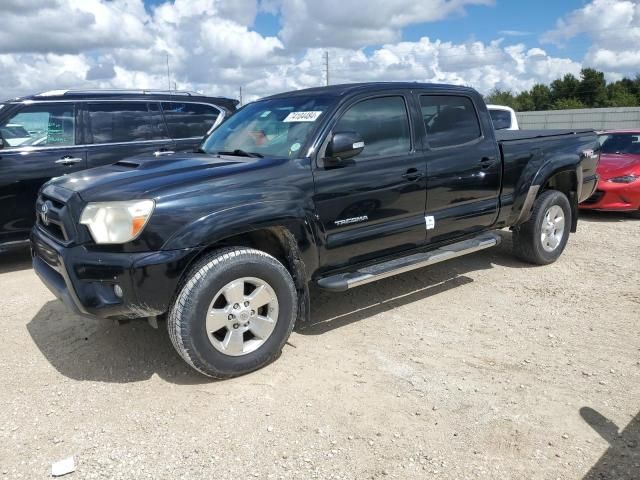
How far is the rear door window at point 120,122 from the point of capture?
6.41 meters

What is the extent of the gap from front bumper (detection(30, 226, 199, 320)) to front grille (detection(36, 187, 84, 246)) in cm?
13

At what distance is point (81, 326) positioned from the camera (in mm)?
4336

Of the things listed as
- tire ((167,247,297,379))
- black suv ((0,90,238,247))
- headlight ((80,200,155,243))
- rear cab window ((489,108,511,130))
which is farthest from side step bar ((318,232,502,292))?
rear cab window ((489,108,511,130))

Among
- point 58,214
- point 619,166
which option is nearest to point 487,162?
point 58,214

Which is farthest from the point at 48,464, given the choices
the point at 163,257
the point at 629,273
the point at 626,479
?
the point at 629,273

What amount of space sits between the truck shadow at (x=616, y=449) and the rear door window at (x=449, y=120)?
246 centimetres

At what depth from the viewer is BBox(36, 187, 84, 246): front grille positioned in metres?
3.33

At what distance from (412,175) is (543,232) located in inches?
87.8

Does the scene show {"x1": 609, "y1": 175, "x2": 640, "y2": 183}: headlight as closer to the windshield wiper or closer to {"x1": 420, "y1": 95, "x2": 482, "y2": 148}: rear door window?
{"x1": 420, "y1": 95, "x2": 482, "y2": 148}: rear door window

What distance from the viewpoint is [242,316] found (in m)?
3.46

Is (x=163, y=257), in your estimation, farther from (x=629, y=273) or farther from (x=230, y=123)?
(x=629, y=273)

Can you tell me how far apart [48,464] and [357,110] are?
9.90 feet

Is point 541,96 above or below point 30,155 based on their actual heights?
above

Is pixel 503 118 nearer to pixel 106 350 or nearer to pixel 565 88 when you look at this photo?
pixel 106 350
